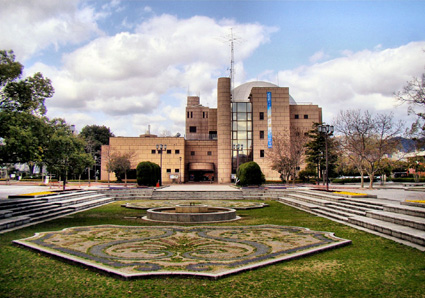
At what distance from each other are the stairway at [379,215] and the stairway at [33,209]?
472 inches

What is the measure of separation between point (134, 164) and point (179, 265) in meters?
49.5

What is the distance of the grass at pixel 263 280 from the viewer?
5273 millimetres

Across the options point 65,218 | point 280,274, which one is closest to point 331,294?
point 280,274

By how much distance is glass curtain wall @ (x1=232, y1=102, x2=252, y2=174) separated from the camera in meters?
54.9

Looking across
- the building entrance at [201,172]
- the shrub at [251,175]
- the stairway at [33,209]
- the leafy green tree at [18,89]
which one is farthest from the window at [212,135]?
the leafy green tree at [18,89]

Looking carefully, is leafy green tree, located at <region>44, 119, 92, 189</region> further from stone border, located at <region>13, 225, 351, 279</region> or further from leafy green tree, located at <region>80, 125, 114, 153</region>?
leafy green tree, located at <region>80, 125, 114, 153</region>

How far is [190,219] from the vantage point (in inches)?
516

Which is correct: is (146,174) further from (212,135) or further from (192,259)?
(212,135)

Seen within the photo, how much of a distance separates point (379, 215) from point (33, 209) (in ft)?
46.0

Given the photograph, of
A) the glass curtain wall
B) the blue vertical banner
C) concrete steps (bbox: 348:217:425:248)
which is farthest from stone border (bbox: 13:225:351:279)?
the glass curtain wall

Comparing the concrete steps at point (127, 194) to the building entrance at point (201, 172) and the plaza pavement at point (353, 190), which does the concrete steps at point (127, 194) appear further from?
the building entrance at point (201, 172)

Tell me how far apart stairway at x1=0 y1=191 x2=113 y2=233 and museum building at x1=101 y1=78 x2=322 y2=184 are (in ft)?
110

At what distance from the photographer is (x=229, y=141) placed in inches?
2087

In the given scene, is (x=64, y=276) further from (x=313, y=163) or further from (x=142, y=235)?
(x=313, y=163)
